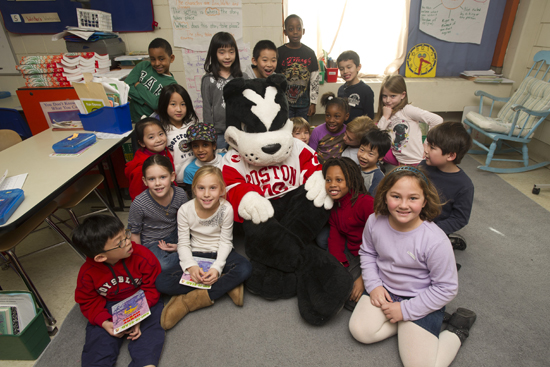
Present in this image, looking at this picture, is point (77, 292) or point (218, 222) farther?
point (218, 222)

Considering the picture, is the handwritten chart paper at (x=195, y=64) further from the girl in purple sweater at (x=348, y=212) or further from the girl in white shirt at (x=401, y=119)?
the girl in purple sweater at (x=348, y=212)

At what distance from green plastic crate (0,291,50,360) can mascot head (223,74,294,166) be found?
1.23 m

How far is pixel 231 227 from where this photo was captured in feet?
5.55

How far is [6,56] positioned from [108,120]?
2.23m

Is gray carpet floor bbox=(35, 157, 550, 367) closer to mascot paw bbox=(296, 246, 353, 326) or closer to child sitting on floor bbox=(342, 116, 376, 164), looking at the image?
mascot paw bbox=(296, 246, 353, 326)

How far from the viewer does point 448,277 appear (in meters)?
1.26

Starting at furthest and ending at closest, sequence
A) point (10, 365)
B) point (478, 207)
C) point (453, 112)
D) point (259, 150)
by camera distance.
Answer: point (453, 112) → point (478, 207) → point (259, 150) → point (10, 365)

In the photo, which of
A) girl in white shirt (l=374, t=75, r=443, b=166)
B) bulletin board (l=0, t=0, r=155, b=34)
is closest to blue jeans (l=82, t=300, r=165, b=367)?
girl in white shirt (l=374, t=75, r=443, b=166)

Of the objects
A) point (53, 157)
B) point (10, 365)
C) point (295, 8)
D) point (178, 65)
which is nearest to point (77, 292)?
point (10, 365)

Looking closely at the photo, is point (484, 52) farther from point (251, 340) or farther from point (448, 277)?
point (251, 340)

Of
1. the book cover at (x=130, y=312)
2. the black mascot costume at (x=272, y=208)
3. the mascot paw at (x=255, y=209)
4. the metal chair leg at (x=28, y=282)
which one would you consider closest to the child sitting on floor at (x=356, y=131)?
the black mascot costume at (x=272, y=208)

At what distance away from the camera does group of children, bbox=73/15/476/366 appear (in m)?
1.29

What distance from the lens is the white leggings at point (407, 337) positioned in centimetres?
124

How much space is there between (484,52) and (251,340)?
4.13 metres
